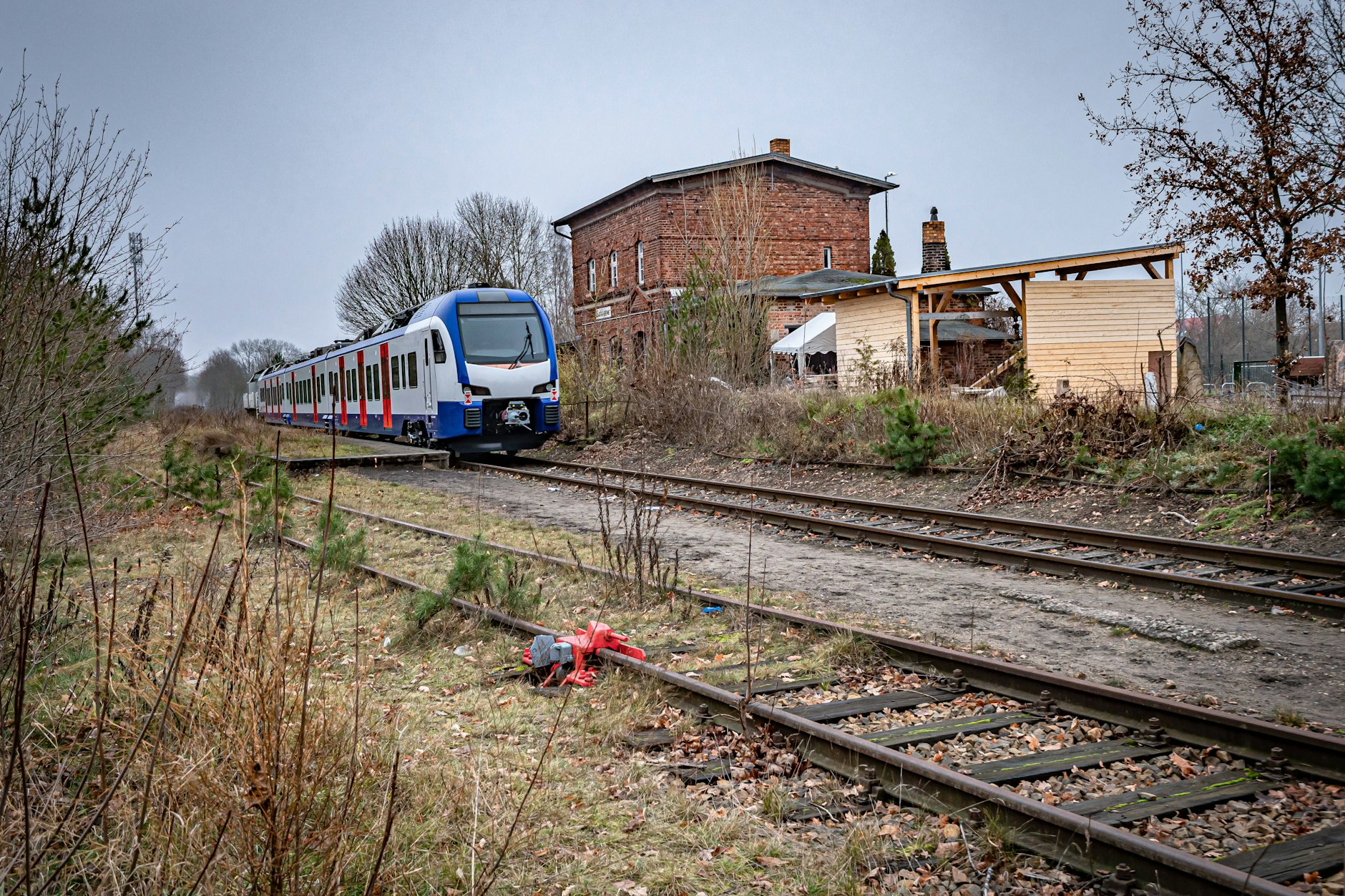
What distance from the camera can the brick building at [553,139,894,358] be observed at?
4050 cm

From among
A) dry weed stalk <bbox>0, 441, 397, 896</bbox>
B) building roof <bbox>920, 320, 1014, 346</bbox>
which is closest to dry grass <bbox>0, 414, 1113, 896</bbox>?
dry weed stalk <bbox>0, 441, 397, 896</bbox>

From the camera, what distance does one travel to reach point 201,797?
10.2 feet

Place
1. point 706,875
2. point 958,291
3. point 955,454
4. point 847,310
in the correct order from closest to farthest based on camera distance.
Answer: point 706,875
point 955,454
point 847,310
point 958,291

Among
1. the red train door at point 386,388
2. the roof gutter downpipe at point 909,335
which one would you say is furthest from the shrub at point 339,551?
the roof gutter downpipe at point 909,335

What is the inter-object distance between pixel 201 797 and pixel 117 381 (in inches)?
291

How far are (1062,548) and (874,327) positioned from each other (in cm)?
1911

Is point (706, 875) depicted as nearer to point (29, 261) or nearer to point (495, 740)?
point (495, 740)

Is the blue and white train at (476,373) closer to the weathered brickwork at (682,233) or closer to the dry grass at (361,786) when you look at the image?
the dry grass at (361,786)

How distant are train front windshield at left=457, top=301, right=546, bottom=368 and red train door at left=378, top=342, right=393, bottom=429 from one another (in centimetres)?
446

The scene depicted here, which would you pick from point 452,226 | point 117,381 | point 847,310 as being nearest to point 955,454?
point 117,381

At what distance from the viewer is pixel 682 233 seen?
134ft

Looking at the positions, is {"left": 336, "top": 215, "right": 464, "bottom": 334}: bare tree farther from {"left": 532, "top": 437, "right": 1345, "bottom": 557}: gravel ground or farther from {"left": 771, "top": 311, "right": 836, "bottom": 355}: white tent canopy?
{"left": 532, "top": 437, "right": 1345, "bottom": 557}: gravel ground

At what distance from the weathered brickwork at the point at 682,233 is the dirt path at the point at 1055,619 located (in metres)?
28.9

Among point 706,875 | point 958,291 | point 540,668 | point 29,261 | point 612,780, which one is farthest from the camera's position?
point 958,291
